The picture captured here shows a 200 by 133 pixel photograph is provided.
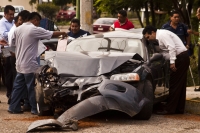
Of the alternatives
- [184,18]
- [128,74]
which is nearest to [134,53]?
[128,74]

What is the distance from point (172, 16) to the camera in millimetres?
12906

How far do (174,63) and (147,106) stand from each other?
1.41 metres

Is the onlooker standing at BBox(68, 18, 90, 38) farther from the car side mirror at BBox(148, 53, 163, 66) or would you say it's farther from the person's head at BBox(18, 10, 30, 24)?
A: the car side mirror at BBox(148, 53, 163, 66)

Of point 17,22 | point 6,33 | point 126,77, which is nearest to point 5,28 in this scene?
point 6,33

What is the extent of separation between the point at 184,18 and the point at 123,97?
46.3ft

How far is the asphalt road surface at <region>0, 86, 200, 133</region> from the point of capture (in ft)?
29.9

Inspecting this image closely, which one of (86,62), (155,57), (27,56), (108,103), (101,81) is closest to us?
(108,103)

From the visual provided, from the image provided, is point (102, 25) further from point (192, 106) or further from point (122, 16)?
point (192, 106)

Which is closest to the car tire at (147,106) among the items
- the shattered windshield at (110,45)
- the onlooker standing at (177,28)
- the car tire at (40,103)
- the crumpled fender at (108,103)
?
the crumpled fender at (108,103)

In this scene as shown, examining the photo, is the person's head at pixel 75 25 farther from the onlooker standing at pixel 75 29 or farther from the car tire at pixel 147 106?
the car tire at pixel 147 106

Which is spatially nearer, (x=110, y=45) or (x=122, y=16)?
(x=110, y=45)

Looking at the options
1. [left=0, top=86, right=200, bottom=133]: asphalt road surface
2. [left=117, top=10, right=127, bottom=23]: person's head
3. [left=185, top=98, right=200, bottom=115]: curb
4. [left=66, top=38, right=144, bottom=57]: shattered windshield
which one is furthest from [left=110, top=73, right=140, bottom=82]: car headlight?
[left=117, top=10, right=127, bottom=23]: person's head

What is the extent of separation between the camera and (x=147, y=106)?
1002 centimetres

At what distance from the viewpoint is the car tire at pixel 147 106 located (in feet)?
32.9
